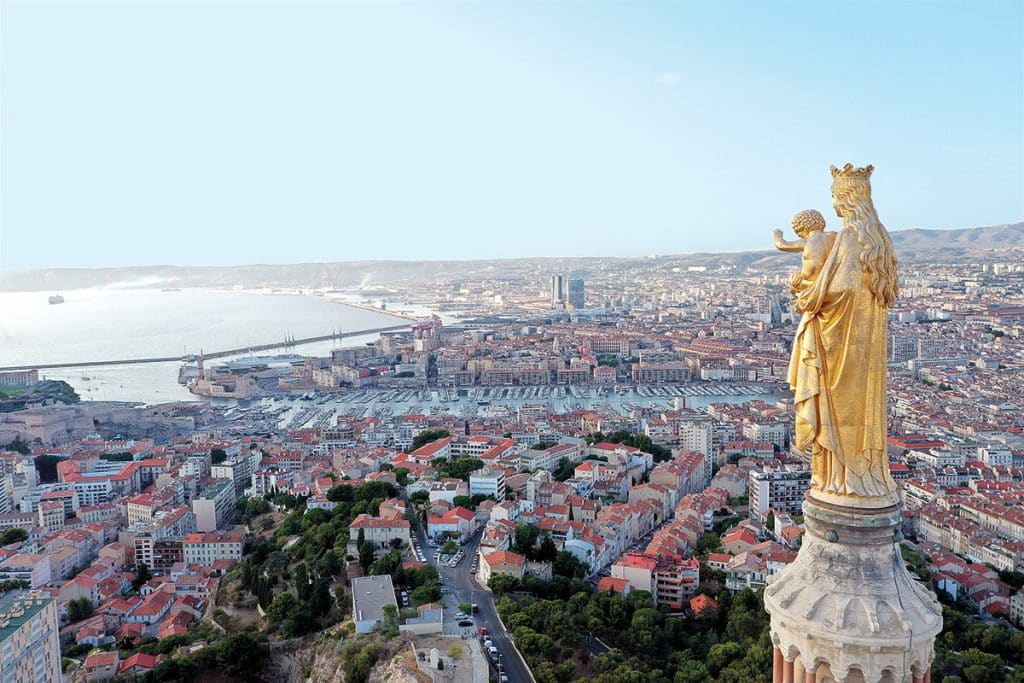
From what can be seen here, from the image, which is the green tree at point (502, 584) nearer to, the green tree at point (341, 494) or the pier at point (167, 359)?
the green tree at point (341, 494)

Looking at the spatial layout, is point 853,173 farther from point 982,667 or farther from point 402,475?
point 402,475

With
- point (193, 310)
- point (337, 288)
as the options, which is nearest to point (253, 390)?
point (193, 310)

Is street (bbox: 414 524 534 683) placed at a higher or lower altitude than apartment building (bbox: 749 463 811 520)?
higher

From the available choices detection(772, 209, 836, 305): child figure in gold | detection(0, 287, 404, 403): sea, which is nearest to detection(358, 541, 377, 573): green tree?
detection(772, 209, 836, 305): child figure in gold

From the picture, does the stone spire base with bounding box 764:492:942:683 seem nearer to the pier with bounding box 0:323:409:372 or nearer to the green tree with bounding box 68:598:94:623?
the green tree with bounding box 68:598:94:623

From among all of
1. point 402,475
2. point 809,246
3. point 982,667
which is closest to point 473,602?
point 982,667

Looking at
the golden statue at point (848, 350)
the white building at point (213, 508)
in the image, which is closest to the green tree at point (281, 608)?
the white building at point (213, 508)
